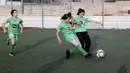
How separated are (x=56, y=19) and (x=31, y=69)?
15959mm

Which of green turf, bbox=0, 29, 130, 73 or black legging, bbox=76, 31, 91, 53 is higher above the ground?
black legging, bbox=76, 31, 91, 53

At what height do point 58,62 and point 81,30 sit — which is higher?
point 81,30

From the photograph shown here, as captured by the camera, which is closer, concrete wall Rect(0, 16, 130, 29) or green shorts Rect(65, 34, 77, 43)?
green shorts Rect(65, 34, 77, 43)

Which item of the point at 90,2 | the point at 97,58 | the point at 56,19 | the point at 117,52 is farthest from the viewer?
the point at 90,2

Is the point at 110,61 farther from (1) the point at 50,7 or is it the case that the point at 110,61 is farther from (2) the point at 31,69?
(1) the point at 50,7

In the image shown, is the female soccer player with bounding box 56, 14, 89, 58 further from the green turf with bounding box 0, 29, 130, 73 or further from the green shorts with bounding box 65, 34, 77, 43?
the green turf with bounding box 0, 29, 130, 73

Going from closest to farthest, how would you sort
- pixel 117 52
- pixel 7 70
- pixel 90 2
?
1. pixel 7 70
2. pixel 117 52
3. pixel 90 2

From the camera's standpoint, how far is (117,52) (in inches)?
443

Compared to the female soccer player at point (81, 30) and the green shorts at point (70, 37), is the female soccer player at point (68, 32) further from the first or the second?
the female soccer player at point (81, 30)

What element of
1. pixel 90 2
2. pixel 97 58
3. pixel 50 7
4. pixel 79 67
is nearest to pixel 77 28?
pixel 97 58

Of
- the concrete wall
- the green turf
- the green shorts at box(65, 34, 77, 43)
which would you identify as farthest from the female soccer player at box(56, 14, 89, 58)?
the concrete wall

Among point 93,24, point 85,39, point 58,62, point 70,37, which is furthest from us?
point 93,24

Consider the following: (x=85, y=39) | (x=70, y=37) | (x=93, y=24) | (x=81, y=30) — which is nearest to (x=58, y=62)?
(x=70, y=37)

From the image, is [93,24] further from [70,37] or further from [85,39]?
[70,37]
